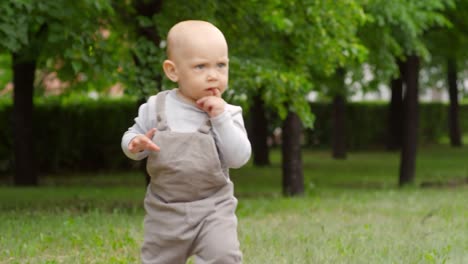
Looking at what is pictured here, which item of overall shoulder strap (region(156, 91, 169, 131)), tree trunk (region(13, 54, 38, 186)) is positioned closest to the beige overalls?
overall shoulder strap (region(156, 91, 169, 131))

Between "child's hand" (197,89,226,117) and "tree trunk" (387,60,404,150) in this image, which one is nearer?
"child's hand" (197,89,226,117)

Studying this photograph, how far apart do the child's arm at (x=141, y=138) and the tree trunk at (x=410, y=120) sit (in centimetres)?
1315

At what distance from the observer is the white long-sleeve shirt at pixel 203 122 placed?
14.8 feet

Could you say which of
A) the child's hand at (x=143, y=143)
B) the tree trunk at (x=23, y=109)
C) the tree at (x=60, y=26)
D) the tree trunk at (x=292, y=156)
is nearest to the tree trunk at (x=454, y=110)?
the tree trunk at (x=292, y=156)

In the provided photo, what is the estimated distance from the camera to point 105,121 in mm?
23906

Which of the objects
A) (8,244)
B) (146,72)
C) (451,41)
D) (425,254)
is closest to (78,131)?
(451,41)

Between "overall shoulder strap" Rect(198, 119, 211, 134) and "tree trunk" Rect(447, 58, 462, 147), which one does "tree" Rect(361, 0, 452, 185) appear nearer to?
"overall shoulder strap" Rect(198, 119, 211, 134)

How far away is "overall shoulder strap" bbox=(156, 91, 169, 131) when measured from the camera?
4609mm

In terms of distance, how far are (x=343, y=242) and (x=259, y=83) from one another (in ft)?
12.3

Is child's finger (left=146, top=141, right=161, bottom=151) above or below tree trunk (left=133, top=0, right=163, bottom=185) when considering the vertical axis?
below

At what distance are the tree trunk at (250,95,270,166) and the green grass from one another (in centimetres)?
696

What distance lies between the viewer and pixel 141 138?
14.6 feet

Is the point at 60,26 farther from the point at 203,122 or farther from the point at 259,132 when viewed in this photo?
the point at 259,132

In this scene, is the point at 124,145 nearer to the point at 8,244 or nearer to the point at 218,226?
the point at 218,226
